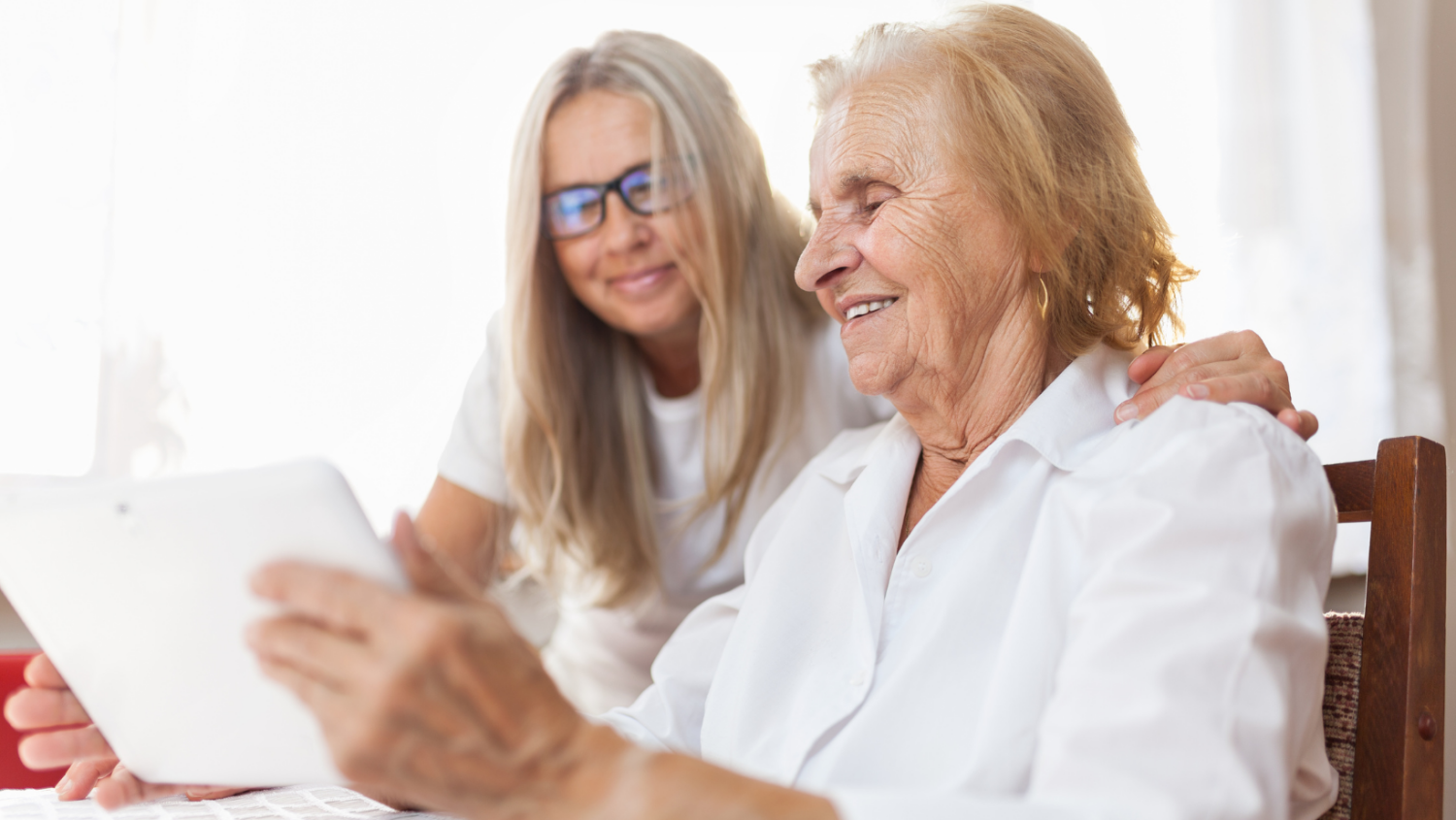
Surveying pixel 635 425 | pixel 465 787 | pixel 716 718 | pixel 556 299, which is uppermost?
pixel 556 299

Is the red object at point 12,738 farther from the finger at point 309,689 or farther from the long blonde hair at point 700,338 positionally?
the finger at point 309,689

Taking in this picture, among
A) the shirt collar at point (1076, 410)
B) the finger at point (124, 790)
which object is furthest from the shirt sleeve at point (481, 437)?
the shirt collar at point (1076, 410)

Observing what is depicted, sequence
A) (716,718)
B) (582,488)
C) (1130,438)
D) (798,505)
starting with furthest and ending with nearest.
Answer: (582,488) < (798,505) < (716,718) < (1130,438)

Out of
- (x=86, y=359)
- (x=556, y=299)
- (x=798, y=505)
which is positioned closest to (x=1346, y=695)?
(x=798, y=505)

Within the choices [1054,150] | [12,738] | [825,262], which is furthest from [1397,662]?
[12,738]

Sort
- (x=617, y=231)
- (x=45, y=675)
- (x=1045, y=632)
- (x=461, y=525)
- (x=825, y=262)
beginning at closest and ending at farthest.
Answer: (x=1045, y=632) < (x=45, y=675) < (x=825, y=262) < (x=617, y=231) < (x=461, y=525)

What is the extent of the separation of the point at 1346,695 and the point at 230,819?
1.09m

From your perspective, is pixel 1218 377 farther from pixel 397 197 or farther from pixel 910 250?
pixel 397 197

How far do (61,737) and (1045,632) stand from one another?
0.94 m

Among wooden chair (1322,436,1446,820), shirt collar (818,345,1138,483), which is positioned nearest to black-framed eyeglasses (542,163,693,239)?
shirt collar (818,345,1138,483)

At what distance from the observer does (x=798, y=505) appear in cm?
129

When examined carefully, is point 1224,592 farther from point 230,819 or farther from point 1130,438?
point 230,819

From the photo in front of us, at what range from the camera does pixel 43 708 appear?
3.19 ft

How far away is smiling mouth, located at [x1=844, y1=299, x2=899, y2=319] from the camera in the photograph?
1170mm
